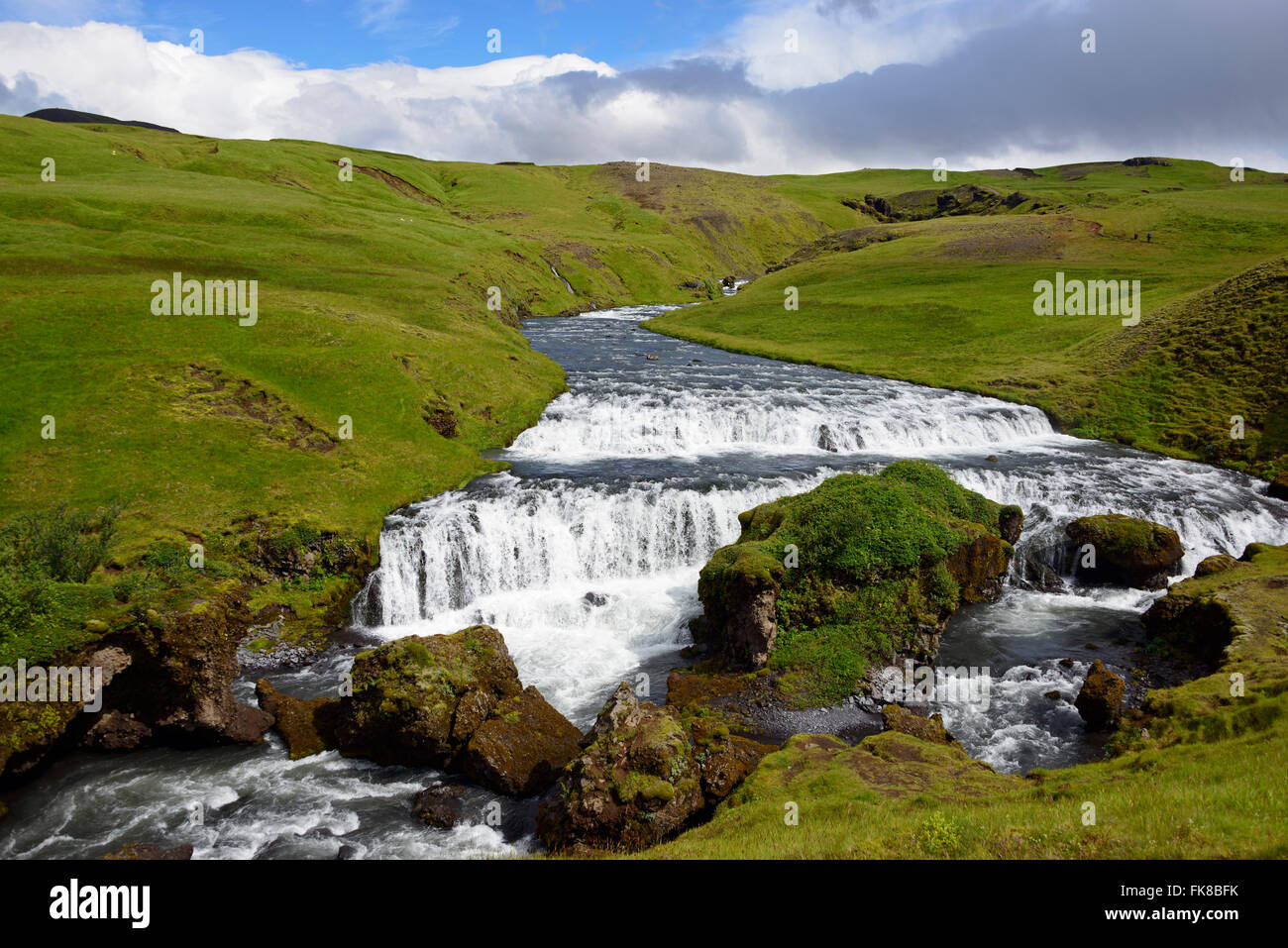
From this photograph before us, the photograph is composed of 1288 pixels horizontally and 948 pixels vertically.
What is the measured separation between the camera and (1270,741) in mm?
13148

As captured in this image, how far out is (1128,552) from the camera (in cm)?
3127

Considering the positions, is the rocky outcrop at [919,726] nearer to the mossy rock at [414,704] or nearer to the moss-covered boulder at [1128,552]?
the mossy rock at [414,704]

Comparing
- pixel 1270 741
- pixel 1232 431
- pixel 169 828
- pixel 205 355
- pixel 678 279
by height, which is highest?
pixel 678 279

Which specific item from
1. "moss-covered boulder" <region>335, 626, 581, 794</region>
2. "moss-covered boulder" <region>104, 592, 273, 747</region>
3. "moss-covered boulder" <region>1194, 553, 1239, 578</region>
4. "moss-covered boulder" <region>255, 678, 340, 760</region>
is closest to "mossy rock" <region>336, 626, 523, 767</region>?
"moss-covered boulder" <region>335, 626, 581, 794</region>

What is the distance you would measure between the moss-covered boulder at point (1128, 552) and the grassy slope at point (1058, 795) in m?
10.7

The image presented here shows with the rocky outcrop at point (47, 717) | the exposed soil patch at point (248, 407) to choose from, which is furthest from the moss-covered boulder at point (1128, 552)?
the exposed soil patch at point (248, 407)

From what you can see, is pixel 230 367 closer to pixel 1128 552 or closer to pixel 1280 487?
pixel 1128 552

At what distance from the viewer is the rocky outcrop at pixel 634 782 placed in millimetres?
15250

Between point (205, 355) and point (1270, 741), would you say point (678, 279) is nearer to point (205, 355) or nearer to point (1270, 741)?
point (205, 355)

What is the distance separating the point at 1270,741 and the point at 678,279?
154 metres

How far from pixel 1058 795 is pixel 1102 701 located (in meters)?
9.43

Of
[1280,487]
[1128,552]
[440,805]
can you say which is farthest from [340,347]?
[1280,487]

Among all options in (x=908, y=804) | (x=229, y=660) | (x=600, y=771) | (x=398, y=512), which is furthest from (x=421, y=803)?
(x=398, y=512)
